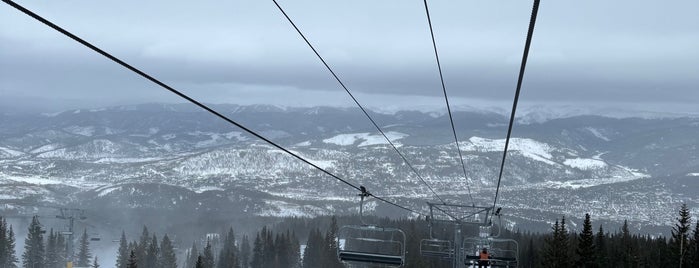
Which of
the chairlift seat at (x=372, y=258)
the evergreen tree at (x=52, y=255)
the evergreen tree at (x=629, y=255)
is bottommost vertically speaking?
the evergreen tree at (x=52, y=255)

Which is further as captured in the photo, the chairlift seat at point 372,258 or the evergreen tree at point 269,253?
the evergreen tree at point 269,253

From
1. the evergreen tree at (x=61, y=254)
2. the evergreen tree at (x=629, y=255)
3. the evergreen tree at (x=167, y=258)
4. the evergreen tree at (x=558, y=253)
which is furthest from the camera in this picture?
the evergreen tree at (x=61, y=254)

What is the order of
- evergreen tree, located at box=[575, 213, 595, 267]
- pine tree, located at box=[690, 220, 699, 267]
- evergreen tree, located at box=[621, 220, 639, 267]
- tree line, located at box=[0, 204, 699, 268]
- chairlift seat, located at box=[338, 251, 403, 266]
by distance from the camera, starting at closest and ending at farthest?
chairlift seat, located at box=[338, 251, 403, 266]
pine tree, located at box=[690, 220, 699, 267]
evergreen tree, located at box=[575, 213, 595, 267]
tree line, located at box=[0, 204, 699, 268]
evergreen tree, located at box=[621, 220, 639, 267]

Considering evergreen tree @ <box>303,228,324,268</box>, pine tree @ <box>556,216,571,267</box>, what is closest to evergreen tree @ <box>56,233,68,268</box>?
evergreen tree @ <box>303,228,324,268</box>

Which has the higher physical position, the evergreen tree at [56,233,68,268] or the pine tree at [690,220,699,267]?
the pine tree at [690,220,699,267]

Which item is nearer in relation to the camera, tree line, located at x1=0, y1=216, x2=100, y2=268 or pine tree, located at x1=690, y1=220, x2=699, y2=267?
pine tree, located at x1=690, y1=220, x2=699, y2=267

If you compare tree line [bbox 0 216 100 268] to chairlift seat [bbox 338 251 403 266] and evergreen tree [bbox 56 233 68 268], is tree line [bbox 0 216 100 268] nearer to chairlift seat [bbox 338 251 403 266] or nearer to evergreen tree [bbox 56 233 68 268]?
evergreen tree [bbox 56 233 68 268]

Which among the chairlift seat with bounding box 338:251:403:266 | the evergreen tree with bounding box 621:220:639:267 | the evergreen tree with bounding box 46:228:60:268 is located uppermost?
the chairlift seat with bounding box 338:251:403:266

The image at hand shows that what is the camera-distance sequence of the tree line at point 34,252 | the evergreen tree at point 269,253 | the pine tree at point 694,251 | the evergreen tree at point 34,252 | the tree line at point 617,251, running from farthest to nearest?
the evergreen tree at point 269,253, the evergreen tree at point 34,252, the tree line at point 34,252, the tree line at point 617,251, the pine tree at point 694,251

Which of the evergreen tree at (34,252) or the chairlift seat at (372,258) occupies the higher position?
the chairlift seat at (372,258)

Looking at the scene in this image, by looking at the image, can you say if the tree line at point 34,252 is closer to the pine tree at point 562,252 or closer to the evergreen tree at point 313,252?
the evergreen tree at point 313,252

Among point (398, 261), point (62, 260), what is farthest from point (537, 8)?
point (62, 260)

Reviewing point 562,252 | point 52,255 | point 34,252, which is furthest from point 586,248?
point 52,255

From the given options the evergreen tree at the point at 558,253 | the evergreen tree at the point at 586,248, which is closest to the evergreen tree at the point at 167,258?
the evergreen tree at the point at 558,253
